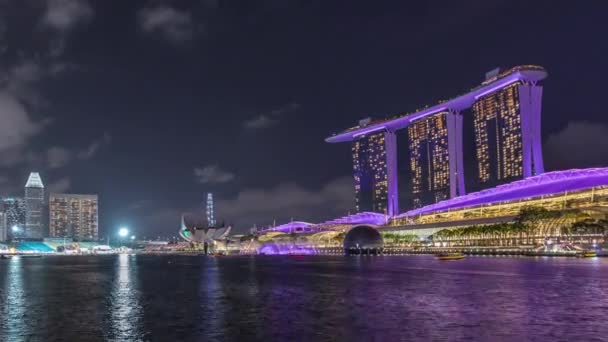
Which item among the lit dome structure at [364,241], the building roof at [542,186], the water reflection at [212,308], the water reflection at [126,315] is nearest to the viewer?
the water reflection at [126,315]

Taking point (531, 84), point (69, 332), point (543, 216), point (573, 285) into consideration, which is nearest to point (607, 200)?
point (543, 216)

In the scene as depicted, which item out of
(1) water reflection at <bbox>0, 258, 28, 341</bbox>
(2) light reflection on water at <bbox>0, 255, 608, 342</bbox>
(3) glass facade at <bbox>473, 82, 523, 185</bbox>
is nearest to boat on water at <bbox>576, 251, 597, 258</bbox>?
(2) light reflection on water at <bbox>0, 255, 608, 342</bbox>

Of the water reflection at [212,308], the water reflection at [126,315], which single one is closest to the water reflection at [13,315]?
the water reflection at [126,315]

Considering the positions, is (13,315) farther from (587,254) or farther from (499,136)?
(499,136)

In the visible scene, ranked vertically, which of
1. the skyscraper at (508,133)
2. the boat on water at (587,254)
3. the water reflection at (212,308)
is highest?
the skyscraper at (508,133)

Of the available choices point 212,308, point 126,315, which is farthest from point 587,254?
point 126,315

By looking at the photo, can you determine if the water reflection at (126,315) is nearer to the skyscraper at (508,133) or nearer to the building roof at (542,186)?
the building roof at (542,186)

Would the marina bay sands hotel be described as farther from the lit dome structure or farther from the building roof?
the lit dome structure
